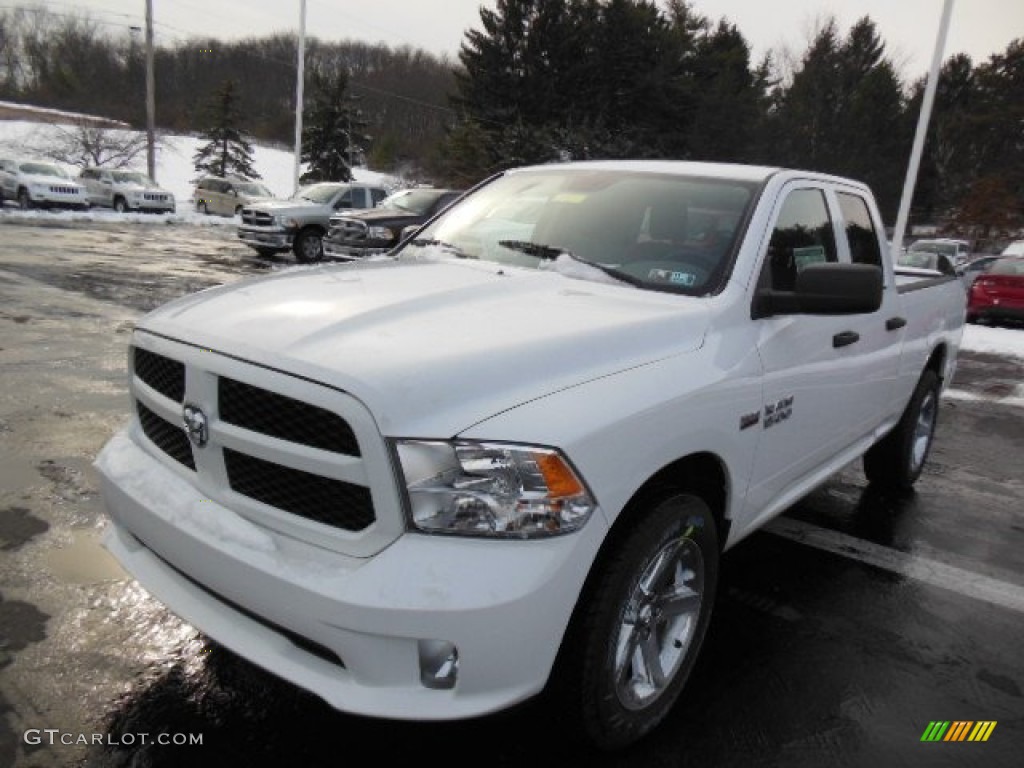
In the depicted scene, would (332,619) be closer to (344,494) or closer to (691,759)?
(344,494)

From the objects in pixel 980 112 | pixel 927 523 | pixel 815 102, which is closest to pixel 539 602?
pixel 927 523

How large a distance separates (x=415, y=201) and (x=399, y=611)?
15081 millimetres

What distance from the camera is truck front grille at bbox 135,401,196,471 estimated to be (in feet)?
7.84

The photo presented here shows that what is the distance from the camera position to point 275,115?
8638cm

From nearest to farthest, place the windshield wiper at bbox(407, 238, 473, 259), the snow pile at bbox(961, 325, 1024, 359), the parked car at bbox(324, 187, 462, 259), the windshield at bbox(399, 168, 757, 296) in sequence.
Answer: the windshield at bbox(399, 168, 757, 296)
the windshield wiper at bbox(407, 238, 473, 259)
the snow pile at bbox(961, 325, 1024, 359)
the parked car at bbox(324, 187, 462, 259)

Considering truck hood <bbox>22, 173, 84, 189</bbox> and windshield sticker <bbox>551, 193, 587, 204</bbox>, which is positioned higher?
windshield sticker <bbox>551, 193, 587, 204</bbox>

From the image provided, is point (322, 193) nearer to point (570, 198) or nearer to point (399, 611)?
point (570, 198)

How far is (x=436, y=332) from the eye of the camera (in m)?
2.27

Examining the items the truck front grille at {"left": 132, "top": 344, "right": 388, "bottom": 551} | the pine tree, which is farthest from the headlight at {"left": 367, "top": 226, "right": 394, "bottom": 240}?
the pine tree

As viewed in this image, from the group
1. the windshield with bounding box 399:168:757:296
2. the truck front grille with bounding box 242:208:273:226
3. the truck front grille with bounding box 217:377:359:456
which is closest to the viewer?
the truck front grille with bounding box 217:377:359:456

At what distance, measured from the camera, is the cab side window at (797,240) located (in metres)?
3.18

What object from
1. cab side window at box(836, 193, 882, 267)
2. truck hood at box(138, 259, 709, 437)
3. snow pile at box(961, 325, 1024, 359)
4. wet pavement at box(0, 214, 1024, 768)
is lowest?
snow pile at box(961, 325, 1024, 359)

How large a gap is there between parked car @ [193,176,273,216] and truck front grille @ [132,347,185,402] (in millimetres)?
31059

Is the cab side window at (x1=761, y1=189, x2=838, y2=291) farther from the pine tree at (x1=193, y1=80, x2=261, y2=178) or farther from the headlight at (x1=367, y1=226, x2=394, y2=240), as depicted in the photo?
the pine tree at (x1=193, y1=80, x2=261, y2=178)
